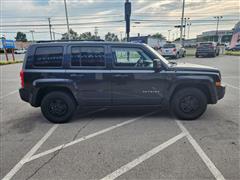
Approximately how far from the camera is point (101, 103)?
4539 millimetres

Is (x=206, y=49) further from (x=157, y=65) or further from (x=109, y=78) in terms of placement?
(x=109, y=78)

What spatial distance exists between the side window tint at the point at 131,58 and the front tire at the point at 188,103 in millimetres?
1014

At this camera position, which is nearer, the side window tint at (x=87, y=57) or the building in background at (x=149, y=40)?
the side window tint at (x=87, y=57)

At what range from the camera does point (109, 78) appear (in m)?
4.32

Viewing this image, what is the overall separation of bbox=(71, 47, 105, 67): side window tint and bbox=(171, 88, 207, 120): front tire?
6.29 ft

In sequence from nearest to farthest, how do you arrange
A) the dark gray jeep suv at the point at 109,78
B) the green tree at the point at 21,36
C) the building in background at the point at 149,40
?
the dark gray jeep suv at the point at 109,78 < the building in background at the point at 149,40 < the green tree at the point at 21,36

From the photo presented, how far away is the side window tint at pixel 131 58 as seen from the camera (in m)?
4.38

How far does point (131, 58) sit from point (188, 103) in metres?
1.71

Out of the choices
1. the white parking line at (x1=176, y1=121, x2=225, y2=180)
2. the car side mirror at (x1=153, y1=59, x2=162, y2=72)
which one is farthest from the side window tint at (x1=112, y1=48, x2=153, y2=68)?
the white parking line at (x1=176, y1=121, x2=225, y2=180)

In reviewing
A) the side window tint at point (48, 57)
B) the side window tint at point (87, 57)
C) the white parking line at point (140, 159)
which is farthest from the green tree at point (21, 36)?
the white parking line at point (140, 159)

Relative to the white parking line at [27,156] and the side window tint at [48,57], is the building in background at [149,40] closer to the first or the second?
the side window tint at [48,57]

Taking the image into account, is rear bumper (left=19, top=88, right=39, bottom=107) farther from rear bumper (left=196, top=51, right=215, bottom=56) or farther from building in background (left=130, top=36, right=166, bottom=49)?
rear bumper (left=196, top=51, right=215, bottom=56)

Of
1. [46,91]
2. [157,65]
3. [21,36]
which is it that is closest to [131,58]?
[157,65]

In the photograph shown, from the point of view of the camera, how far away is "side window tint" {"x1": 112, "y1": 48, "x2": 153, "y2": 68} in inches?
172
